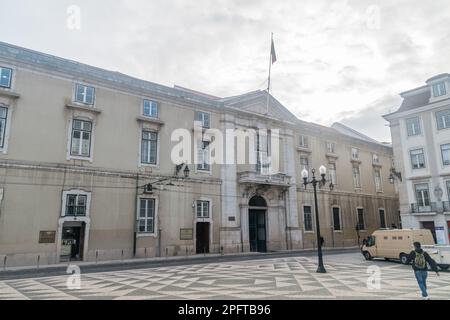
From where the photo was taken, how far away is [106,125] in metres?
24.9

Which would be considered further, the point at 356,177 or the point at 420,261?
the point at 356,177

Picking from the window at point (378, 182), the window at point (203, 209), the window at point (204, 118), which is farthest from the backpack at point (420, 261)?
the window at point (378, 182)

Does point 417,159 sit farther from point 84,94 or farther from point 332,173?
point 84,94

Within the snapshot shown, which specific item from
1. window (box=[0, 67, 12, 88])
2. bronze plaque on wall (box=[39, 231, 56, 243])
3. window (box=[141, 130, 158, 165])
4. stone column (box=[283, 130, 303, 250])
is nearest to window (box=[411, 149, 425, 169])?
stone column (box=[283, 130, 303, 250])

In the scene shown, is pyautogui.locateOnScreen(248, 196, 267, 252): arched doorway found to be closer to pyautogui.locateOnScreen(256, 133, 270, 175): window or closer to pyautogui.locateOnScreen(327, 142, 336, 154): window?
pyautogui.locateOnScreen(256, 133, 270, 175): window

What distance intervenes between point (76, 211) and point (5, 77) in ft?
32.5

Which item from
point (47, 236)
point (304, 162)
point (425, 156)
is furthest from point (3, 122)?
point (425, 156)

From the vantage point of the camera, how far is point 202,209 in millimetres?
28875

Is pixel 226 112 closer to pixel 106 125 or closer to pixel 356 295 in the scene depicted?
pixel 106 125

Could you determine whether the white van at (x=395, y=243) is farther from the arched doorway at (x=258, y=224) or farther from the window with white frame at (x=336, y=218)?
the window with white frame at (x=336, y=218)

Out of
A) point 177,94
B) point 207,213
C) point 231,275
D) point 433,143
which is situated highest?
point 177,94
